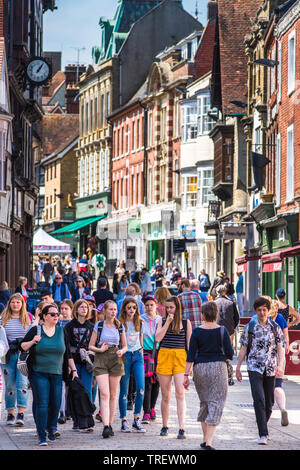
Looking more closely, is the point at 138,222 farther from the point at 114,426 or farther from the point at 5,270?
the point at 114,426

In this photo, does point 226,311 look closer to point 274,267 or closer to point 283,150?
point 274,267

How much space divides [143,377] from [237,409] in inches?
99.0

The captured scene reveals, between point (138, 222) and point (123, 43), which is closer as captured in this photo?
point (138, 222)

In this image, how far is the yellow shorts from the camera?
41.4 ft

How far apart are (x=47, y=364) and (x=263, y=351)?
2345mm

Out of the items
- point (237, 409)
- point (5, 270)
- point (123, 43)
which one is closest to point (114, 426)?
point (237, 409)

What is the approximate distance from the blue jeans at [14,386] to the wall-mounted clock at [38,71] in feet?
95.8

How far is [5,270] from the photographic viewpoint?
38.8 m

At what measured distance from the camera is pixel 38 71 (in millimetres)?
42594

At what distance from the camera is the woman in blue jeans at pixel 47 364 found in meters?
12.0

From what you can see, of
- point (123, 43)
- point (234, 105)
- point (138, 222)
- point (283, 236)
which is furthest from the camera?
point (123, 43)

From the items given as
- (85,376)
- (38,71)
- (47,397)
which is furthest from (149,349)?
(38,71)

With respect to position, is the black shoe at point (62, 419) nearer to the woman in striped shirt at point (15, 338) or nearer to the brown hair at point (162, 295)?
the woman in striped shirt at point (15, 338)

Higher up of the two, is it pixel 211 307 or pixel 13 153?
pixel 13 153
